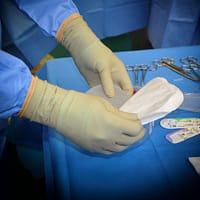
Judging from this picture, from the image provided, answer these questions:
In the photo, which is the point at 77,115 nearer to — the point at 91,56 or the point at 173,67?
the point at 91,56

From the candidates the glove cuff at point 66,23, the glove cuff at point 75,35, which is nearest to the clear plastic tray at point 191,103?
the glove cuff at point 75,35

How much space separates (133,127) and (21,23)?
0.99 m

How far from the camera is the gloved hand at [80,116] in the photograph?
614 mm

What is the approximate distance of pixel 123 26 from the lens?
1777mm

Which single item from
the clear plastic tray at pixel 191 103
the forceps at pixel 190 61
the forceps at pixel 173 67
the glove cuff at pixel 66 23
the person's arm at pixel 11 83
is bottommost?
→ the clear plastic tray at pixel 191 103

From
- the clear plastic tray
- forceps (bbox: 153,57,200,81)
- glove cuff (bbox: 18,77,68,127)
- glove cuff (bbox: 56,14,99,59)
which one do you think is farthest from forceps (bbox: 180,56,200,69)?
glove cuff (bbox: 18,77,68,127)

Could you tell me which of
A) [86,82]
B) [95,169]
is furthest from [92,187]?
[86,82]

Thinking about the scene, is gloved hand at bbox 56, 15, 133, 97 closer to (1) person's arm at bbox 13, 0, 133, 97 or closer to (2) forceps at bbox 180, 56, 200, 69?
(1) person's arm at bbox 13, 0, 133, 97

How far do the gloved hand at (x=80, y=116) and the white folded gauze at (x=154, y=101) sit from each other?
0.04 metres

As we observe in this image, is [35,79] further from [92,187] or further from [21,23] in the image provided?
[21,23]

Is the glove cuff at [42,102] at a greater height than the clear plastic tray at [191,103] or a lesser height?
greater

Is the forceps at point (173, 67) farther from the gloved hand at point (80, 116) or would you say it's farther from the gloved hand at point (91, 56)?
the gloved hand at point (80, 116)

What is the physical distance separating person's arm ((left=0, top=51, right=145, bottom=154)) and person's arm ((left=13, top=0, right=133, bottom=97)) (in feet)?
0.58

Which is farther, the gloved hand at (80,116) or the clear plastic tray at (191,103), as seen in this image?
the clear plastic tray at (191,103)
